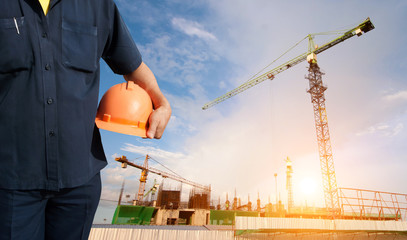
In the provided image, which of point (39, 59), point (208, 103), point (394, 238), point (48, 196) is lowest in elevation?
point (394, 238)

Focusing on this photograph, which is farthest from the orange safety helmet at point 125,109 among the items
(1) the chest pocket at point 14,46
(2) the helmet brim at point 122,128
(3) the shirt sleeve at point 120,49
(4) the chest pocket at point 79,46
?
(1) the chest pocket at point 14,46

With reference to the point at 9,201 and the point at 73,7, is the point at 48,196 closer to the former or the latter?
the point at 9,201

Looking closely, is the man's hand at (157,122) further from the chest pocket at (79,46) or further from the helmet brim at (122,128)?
the chest pocket at (79,46)

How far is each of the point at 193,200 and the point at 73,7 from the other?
37738 mm

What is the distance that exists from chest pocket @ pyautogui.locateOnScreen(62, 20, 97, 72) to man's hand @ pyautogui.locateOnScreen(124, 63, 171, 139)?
315 millimetres

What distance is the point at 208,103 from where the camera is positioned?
2454 inches

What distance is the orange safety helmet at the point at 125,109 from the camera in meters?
1.35

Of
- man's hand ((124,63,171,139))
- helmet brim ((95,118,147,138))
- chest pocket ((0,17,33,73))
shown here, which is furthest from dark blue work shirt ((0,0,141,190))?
man's hand ((124,63,171,139))

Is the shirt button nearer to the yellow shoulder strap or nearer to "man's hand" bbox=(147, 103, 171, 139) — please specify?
"man's hand" bbox=(147, 103, 171, 139)

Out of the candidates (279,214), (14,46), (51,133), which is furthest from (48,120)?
(279,214)

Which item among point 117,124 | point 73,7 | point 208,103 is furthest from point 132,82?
point 208,103

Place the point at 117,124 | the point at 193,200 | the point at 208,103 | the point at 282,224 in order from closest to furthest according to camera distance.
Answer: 1. the point at 117,124
2. the point at 282,224
3. the point at 193,200
4. the point at 208,103

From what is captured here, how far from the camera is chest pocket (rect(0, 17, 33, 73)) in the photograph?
38.0 inches

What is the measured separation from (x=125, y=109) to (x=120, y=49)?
40cm
